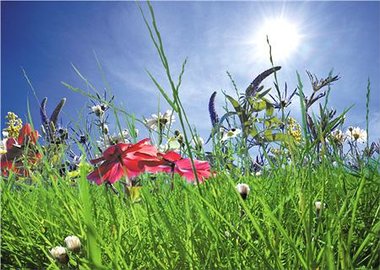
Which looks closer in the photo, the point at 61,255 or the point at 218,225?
the point at 61,255

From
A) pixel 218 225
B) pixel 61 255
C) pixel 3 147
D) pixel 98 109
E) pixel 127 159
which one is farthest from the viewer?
pixel 98 109

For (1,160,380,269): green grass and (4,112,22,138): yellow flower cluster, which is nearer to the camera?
(1,160,380,269): green grass

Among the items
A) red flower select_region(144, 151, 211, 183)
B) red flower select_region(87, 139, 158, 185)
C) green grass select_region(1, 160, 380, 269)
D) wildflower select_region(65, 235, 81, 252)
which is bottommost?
wildflower select_region(65, 235, 81, 252)

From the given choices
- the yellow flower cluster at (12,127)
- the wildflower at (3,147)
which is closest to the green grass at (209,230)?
the wildflower at (3,147)

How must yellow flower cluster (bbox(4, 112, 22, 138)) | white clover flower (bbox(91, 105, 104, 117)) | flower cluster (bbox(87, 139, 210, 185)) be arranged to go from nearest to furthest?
flower cluster (bbox(87, 139, 210, 185)) → white clover flower (bbox(91, 105, 104, 117)) → yellow flower cluster (bbox(4, 112, 22, 138))

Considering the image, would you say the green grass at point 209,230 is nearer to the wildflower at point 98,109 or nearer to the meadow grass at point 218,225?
the meadow grass at point 218,225

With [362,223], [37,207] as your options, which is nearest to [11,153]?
[37,207]

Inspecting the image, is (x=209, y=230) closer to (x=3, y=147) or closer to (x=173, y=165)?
(x=173, y=165)

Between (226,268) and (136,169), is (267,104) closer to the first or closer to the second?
(136,169)

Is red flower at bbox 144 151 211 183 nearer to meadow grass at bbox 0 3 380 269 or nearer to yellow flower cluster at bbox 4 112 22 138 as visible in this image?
meadow grass at bbox 0 3 380 269

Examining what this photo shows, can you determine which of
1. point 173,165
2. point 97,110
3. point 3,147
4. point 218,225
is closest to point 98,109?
point 97,110

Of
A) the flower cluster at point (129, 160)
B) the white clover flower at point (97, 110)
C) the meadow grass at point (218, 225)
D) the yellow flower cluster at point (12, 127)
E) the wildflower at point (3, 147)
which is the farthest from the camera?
the yellow flower cluster at point (12, 127)

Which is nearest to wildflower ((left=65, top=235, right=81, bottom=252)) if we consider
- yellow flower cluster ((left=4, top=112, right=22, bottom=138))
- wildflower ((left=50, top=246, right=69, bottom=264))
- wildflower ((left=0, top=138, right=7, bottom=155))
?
wildflower ((left=50, top=246, right=69, bottom=264))

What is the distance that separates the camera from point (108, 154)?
29.3 inches
